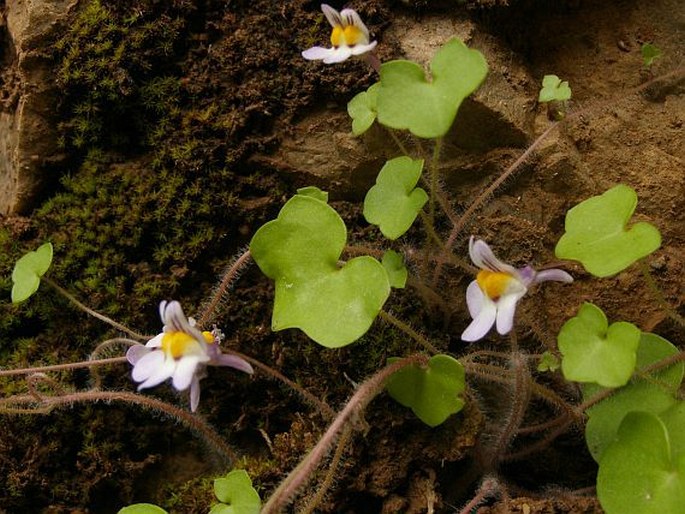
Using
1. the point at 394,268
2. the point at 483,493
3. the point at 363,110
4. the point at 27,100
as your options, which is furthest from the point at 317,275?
the point at 27,100

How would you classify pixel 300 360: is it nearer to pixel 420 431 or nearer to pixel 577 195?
Answer: pixel 420 431

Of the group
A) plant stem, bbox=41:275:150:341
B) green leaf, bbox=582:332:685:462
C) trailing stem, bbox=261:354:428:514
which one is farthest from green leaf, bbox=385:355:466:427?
plant stem, bbox=41:275:150:341

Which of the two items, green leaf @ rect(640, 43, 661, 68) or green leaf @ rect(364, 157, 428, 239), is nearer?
green leaf @ rect(364, 157, 428, 239)

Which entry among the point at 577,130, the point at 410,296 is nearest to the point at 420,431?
the point at 410,296

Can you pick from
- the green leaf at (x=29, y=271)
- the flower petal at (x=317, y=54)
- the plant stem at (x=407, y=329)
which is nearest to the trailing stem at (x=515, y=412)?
the plant stem at (x=407, y=329)

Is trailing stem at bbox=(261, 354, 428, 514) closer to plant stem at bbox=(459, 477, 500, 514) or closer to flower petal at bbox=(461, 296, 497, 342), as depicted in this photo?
flower petal at bbox=(461, 296, 497, 342)

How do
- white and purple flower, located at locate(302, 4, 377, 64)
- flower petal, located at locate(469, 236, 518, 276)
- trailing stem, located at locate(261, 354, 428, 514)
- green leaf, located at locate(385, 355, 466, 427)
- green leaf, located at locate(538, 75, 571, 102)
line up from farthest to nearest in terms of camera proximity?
green leaf, located at locate(538, 75, 571, 102) → white and purple flower, located at locate(302, 4, 377, 64) → green leaf, located at locate(385, 355, 466, 427) → flower petal, located at locate(469, 236, 518, 276) → trailing stem, located at locate(261, 354, 428, 514)

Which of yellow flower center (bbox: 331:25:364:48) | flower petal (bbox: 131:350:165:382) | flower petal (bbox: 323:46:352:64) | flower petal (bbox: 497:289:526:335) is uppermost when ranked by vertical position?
yellow flower center (bbox: 331:25:364:48)
